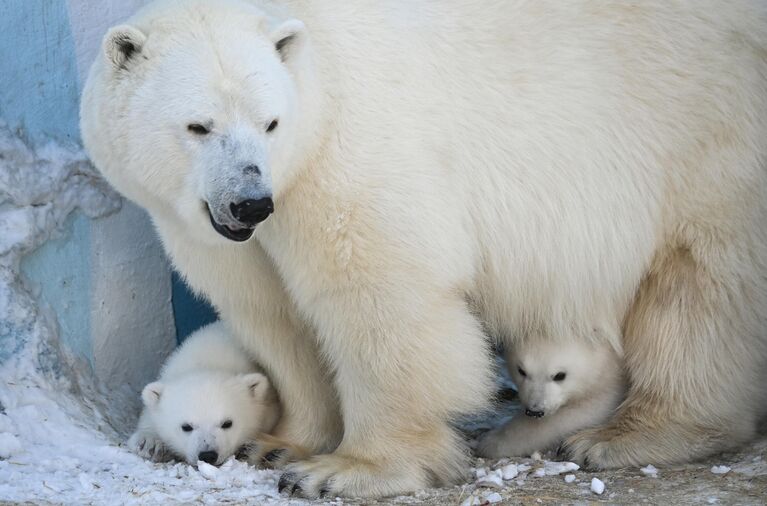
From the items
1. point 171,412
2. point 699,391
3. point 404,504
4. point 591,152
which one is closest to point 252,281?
point 171,412

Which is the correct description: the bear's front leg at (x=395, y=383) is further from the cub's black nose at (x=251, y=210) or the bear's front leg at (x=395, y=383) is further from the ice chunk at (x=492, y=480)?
the cub's black nose at (x=251, y=210)

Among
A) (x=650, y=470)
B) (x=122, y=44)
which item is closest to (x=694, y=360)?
(x=650, y=470)

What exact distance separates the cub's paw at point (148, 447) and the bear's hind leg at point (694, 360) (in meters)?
1.47

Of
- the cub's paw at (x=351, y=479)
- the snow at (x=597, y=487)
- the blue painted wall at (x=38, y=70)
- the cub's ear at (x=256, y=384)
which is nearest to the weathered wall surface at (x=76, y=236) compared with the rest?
the blue painted wall at (x=38, y=70)

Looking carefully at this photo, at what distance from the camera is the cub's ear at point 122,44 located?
3.21 meters

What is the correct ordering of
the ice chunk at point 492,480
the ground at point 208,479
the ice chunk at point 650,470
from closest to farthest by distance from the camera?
the ground at point 208,479 → the ice chunk at point 492,480 → the ice chunk at point 650,470

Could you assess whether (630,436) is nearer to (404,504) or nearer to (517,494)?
(517,494)

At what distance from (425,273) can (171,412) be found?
1125 mm

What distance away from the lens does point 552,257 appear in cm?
397

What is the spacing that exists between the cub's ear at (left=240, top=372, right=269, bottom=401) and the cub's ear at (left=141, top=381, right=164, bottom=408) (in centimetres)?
30

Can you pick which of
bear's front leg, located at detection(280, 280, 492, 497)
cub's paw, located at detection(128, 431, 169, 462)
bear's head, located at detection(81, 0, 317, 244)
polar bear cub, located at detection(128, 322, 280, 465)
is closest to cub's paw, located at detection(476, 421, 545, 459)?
bear's front leg, located at detection(280, 280, 492, 497)

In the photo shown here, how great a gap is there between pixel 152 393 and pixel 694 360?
1.96m

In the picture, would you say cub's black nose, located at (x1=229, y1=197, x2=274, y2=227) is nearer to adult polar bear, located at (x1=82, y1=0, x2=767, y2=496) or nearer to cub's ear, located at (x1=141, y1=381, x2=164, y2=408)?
adult polar bear, located at (x1=82, y1=0, x2=767, y2=496)

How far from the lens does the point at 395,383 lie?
3660mm
